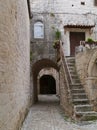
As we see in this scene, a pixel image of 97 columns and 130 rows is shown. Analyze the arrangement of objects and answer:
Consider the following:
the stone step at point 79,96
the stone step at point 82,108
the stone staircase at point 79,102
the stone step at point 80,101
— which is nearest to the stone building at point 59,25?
the stone staircase at point 79,102

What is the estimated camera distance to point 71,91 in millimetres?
10734

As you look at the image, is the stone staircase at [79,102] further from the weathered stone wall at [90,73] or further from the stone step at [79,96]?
the weathered stone wall at [90,73]

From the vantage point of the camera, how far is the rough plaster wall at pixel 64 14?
17281 millimetres

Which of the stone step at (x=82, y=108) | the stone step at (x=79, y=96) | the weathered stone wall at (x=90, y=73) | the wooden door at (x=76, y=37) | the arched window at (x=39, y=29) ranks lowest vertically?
the stone step at (x=82, y=108)

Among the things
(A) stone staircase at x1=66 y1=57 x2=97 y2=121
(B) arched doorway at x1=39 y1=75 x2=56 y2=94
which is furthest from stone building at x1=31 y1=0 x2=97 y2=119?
(B) arched doorway at x1=39 y1=75 x2=56 y2=94

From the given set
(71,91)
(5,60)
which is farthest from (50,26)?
(5,60)

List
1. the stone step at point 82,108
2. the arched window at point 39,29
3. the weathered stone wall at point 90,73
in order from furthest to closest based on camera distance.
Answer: the arched window at point 39,29
the weathered stone wall at point 90,73
the stone step at point 82,108

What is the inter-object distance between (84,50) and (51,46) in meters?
5.65

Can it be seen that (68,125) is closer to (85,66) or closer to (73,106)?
(73,106)

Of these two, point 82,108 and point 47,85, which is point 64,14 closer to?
point 82,108

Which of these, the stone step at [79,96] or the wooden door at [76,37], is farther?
the wooden door at [76,37]

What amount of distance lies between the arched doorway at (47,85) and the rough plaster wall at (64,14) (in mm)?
16489

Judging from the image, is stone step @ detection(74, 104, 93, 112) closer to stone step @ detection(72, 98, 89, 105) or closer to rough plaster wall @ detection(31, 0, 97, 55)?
stone step @ detection(72, 98, 89, 105)

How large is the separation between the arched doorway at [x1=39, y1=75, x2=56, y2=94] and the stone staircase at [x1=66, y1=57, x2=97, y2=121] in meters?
21.2
